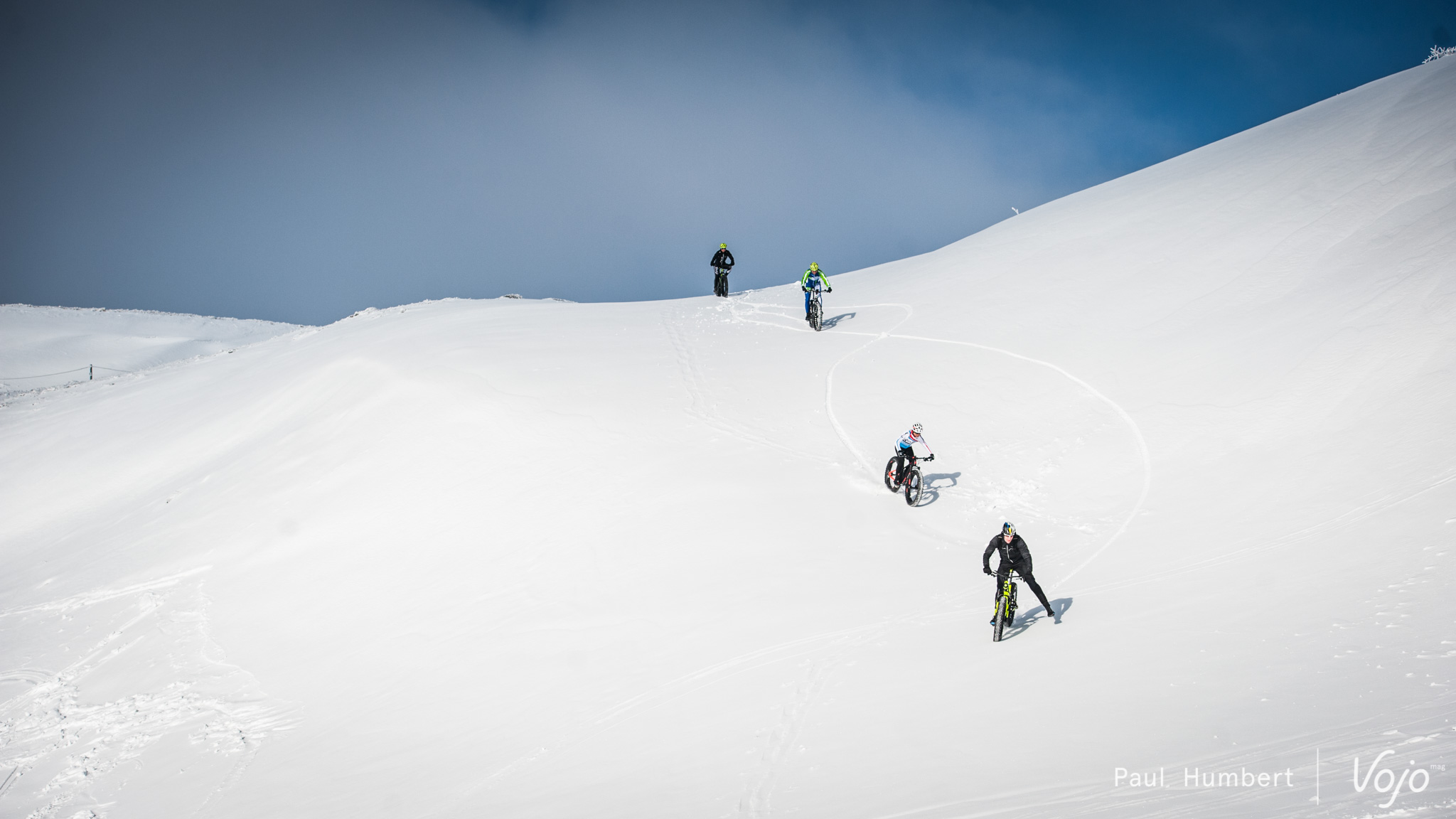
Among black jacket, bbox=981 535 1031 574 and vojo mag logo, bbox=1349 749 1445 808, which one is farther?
black jacket, bbox=981 535 1031 574

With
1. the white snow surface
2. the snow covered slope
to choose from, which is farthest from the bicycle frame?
the snow covered slope

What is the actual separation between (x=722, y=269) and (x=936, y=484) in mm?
14379

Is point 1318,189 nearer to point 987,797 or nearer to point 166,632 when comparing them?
point 987,797

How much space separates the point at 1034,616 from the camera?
10.4 metres

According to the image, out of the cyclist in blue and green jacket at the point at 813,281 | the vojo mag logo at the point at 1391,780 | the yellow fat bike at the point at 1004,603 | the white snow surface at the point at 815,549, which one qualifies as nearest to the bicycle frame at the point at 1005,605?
the yellow fat bike at the point at 1004,603

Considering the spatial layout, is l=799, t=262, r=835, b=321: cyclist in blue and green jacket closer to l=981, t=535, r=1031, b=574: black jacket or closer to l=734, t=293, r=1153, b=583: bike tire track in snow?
l=734, t=293, r=1153, b=583: bike tire track in snow

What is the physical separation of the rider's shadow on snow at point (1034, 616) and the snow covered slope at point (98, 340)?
44.2 meters

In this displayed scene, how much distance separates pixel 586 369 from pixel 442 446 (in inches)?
188

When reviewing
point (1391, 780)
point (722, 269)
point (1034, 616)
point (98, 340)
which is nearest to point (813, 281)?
point (722, 269)

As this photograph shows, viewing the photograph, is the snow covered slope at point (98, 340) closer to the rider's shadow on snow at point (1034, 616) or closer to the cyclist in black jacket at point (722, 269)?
the cyclist in black jacket at point (722, 269)

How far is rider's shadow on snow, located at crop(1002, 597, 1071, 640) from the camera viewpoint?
9.87 metres

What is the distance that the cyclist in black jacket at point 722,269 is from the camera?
2681 centimetres

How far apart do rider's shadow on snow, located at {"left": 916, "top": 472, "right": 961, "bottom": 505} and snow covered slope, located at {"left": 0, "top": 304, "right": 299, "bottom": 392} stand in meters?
40.9

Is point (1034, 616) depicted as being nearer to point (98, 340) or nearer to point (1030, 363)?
point (1030, 363)
